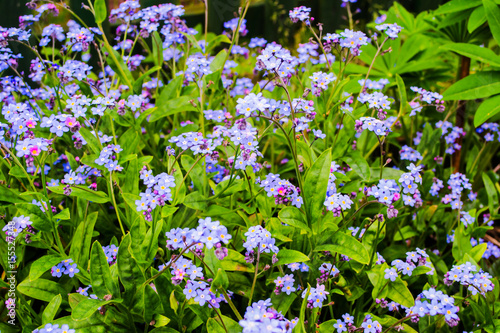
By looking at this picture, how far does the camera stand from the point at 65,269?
1.77m

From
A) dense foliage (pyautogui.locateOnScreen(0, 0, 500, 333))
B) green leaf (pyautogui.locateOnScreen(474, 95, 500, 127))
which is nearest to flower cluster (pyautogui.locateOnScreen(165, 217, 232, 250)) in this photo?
dense foliage (pyautogui.locateOnScreen(0, 0, 500, 333))

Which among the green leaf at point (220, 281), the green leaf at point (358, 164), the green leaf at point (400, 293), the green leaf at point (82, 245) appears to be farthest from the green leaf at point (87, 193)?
the green leaf at point (400, 293)

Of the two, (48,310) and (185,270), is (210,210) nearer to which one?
(185,270)

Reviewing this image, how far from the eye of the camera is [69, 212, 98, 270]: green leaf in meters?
1.80

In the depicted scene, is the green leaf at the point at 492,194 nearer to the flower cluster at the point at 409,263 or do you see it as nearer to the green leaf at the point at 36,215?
the flower cluster at the point at 409,263

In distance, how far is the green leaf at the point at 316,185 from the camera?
5.42 ft

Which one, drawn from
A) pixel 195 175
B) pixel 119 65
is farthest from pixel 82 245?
pixel 119 65

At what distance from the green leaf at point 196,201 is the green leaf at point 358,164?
0.69 meters

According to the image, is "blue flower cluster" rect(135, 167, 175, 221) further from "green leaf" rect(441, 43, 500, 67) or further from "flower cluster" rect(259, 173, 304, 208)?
"green leaf" rect(441, 43, 500, 67)

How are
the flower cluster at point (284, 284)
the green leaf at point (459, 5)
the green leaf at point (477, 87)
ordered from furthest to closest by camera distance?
the green leaf at point (459, 5) → the green leaf at point (477, 87) → the flower cluster at point (284, 284)

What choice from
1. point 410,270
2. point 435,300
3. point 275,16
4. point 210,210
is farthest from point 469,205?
point 275,16

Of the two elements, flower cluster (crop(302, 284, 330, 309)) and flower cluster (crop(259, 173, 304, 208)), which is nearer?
flower cluster (crop(302, 284, 330, 309))

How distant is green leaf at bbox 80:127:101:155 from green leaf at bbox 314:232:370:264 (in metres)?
1.05

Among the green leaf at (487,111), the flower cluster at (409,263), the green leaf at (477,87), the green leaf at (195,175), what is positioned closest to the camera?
the flower cluster at (409,263)
